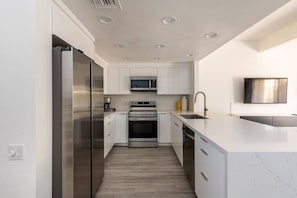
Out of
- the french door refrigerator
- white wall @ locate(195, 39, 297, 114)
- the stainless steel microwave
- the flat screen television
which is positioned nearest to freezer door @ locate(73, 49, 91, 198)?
the french door refrigerator

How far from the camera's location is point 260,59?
5.40 metres

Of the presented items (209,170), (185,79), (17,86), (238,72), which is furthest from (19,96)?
(238,72)

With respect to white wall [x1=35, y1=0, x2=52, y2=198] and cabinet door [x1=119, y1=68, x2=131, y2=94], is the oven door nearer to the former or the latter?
cabinet door [x1=119, y1=68, x2=131, y2=94]

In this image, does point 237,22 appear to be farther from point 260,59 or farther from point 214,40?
point 260,59

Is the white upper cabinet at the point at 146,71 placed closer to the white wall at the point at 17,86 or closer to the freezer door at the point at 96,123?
the freezer door at the point at 96,123

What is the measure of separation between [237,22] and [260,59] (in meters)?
3.42

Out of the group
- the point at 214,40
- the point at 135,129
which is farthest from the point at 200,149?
the point at 135,129

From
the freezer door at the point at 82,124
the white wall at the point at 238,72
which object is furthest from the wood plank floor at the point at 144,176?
the white wall at the point at 238,72

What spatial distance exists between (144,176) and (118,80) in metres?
Result: 2.88

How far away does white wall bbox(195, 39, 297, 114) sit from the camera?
539cm

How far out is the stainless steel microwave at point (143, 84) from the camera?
536 centimetres

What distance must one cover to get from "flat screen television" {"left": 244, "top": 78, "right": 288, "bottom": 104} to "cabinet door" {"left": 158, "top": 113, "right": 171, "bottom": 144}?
80.6 inches

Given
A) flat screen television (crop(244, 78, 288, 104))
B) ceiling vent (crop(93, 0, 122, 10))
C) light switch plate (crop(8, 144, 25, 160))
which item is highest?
ceiling vent (crop(93, 0, 122, 10))

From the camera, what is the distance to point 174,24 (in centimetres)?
262
